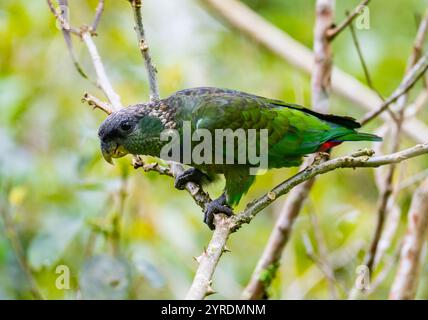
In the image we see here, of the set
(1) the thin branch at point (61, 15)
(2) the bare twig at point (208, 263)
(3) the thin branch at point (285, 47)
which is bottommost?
(2) the bare twig at point (208, 263)

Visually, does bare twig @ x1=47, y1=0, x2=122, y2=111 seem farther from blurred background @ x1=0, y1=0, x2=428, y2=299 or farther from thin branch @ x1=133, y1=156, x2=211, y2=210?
blurred background @ x1=0, y1=0, x2=428, y2=299

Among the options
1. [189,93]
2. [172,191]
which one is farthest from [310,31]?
[189,93]

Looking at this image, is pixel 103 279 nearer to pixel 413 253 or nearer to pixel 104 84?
pixel 104 84

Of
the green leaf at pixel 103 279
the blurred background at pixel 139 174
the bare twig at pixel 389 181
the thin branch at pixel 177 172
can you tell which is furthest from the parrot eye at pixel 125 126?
the bare twig at pixel 389 181

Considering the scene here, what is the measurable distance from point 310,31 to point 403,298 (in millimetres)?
3103

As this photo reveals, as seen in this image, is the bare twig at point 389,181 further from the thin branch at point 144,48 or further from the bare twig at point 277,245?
the thin branch at point 144,48

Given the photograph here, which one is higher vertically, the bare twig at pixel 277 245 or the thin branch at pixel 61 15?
the thin branch at pixel 61 15

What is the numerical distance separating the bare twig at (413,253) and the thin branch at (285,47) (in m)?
1.27

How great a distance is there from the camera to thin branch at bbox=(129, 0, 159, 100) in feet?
11.5

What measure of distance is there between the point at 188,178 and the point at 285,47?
243 cm

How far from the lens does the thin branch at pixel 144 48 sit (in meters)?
3.52

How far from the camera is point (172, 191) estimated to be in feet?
18.9

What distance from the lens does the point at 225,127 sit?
3.93 metres

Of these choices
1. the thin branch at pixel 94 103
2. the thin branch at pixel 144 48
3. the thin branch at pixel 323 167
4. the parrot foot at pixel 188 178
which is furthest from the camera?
the parrot foot at pixel 188 178
